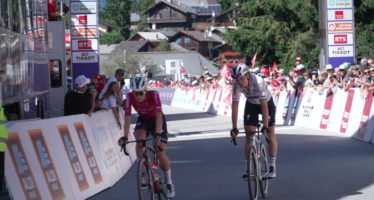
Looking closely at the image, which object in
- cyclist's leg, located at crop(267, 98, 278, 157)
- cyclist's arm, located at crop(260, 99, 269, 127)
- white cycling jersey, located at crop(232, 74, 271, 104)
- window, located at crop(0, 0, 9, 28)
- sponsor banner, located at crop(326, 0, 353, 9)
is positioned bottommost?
cyclist's leg, located at crop(267, 98, 278, 157)

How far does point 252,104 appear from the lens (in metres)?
11.8

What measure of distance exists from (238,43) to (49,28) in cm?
3200

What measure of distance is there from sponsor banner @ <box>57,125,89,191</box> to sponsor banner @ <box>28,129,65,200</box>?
74 centimetres

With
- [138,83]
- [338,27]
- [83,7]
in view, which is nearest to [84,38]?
[83,7]

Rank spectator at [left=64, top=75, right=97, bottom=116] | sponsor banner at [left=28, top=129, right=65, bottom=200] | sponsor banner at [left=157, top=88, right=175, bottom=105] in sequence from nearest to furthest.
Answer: sponsor banner at [left=28, top=129, right=65, bottom=200]
spectator at [left=64, top=75, right=97, bottom=116]
sponsor banner at [left=157, top=88, right=175, bottom=105]

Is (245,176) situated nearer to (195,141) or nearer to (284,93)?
(195,141)

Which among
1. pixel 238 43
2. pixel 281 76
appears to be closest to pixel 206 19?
pixel 238 43

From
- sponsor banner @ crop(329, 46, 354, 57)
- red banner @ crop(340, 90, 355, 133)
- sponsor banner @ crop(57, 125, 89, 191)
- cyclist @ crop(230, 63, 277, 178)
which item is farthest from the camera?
sponsor banner @ crop(329, 46, 354, 57)

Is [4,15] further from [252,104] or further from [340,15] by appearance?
[340,15]

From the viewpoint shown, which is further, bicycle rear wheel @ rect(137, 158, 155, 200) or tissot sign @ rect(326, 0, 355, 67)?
tissot sign @ rect(326, 0, 355, 67)

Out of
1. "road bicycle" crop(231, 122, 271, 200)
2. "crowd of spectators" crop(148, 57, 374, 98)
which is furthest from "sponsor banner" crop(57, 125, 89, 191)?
"crowd of spectators" crop(148, 57, 374, 98)

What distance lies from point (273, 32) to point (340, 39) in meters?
27.6

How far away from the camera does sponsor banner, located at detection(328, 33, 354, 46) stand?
29.4 m

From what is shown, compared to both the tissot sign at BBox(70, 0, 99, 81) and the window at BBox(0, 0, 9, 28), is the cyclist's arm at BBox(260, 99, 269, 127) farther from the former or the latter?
the tissot sign at BBox(70, 0, 99, 81)
